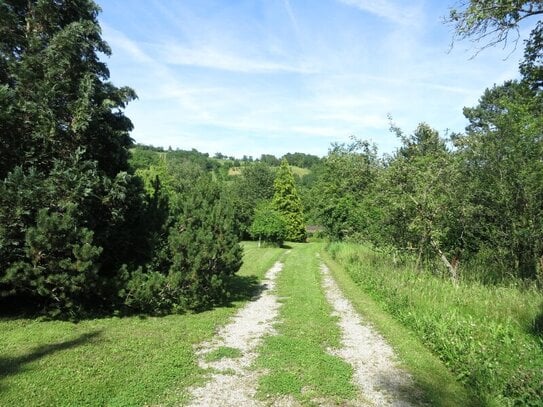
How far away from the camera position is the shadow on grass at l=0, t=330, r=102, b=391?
226 inches

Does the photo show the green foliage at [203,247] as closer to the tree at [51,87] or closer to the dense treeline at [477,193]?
the tree at [51,87]

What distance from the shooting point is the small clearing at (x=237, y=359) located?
5.30 m

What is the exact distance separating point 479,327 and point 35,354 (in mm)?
7380

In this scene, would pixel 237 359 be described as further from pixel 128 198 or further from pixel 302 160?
pixel 302 160

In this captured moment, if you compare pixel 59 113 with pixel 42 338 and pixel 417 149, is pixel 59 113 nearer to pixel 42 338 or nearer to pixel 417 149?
pixel 42 338

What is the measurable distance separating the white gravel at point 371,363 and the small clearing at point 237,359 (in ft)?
5.01

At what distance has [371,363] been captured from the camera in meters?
6.80

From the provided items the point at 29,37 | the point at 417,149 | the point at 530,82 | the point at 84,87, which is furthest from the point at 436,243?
the point at 29,37

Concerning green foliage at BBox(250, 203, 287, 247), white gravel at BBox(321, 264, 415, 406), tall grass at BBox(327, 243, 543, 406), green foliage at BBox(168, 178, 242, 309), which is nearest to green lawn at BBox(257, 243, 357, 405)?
white gravel at BBox(321, 264, 415, 406)

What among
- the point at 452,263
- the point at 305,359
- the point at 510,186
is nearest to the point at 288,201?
the point at 452,263

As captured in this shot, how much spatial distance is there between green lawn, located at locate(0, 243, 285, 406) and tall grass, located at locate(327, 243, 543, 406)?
158 inches

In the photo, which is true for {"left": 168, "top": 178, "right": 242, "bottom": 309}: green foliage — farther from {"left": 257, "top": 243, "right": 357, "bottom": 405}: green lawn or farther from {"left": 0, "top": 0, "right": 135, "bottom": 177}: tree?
{"left": 0, "top": 0, "right": 135, "bottom": 177}: tree

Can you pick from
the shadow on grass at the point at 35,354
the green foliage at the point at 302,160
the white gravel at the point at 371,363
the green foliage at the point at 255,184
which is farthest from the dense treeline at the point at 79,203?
the green foliage at the point at 302,160

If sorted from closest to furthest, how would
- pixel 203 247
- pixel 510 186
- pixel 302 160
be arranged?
pixel 203 247 < pixel 510 186 < pixel 302 160
